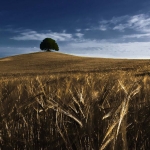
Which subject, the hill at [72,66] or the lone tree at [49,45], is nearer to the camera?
the hill at [72,66]

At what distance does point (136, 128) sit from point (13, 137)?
0.64 m

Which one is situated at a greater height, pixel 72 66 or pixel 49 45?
pixel 49 45

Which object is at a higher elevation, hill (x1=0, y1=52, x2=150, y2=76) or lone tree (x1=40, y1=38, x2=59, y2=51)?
lone tree (x1=40, y1=38, x2=59, y2=51)

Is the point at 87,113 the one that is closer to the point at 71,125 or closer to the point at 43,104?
the point at 71,125

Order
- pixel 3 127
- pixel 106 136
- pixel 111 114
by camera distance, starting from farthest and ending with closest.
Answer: pixel 3 127 < pixel 111 114 < pixel 106 136

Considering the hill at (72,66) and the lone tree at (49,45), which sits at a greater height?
the lone tree at (49,45)

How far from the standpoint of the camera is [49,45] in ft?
206

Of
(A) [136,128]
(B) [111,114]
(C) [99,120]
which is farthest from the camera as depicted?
(A) [136,128]

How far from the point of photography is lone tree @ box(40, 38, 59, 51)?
62.9m

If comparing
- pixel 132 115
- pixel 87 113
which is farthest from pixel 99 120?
pixel 132 115

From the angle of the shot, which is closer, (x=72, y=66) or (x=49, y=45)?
(x=72, y=66)

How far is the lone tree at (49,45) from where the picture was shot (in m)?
62.9

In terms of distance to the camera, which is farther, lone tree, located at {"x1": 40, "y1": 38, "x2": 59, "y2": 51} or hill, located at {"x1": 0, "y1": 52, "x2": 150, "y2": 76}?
lone tree, located at {"x1": 40, "y1": 38, "x2": 59, "y2": 51}

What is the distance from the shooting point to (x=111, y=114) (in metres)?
0.96
